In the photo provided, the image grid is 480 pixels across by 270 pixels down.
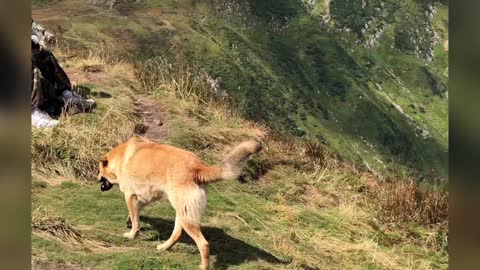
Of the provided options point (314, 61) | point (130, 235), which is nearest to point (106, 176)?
point (130, 235)

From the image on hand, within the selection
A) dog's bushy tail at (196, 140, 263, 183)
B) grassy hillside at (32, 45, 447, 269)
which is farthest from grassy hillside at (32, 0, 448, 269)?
dog's bushy tail at (196, 140, 263, 183)

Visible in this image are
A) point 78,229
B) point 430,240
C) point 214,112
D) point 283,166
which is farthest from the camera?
point 214,112

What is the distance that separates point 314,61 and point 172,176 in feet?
30.3

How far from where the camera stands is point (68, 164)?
24.3 ft

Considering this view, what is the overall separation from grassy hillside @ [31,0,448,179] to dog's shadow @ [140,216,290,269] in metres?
2.80

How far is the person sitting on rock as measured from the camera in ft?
25.6

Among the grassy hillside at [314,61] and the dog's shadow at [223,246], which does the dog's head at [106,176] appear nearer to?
the dog's shadow at [223,246]

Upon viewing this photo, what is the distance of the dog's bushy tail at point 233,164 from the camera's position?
5.21 meters

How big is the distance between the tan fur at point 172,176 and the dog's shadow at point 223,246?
1.02 ft

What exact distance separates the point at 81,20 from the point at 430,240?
6.84 meters

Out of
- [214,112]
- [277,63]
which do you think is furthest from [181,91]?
[277,63]

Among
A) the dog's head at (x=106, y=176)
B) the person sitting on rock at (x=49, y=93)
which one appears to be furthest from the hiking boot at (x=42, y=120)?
the dog's head at (x=106, y=176)

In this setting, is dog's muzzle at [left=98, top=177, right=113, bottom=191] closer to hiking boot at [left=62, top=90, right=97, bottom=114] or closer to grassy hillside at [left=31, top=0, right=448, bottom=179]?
hiking boot at [left=62, top=90, right=97, bottom=114]
